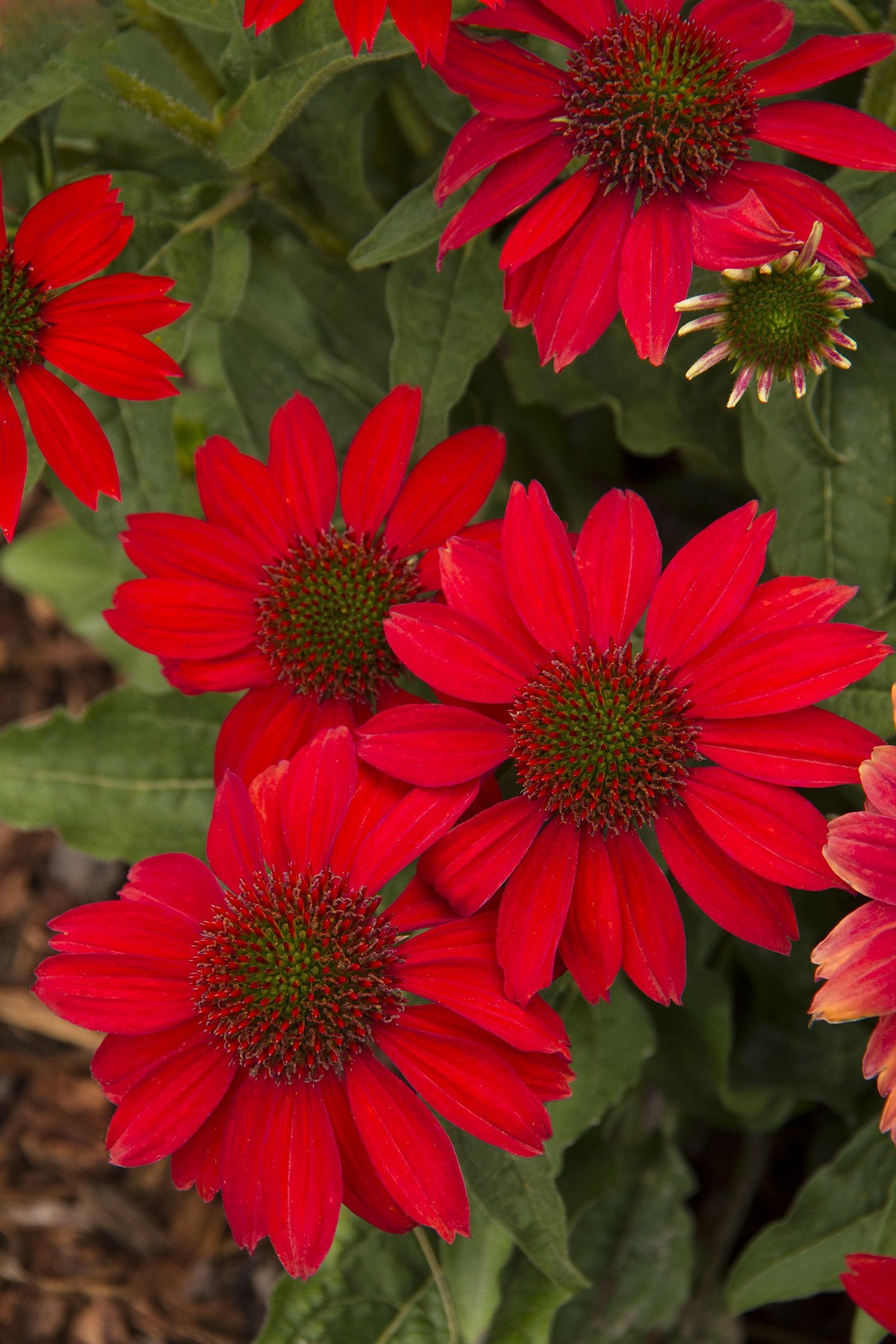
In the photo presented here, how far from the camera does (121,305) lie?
125 cm

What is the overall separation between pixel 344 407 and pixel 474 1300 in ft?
3.89

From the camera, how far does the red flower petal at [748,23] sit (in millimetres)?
1183

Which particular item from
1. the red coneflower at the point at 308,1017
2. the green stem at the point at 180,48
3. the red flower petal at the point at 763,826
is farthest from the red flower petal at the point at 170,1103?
the green stem at the point at 180,48

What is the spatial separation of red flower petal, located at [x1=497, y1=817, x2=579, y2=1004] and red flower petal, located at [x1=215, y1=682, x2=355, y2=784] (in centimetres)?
25

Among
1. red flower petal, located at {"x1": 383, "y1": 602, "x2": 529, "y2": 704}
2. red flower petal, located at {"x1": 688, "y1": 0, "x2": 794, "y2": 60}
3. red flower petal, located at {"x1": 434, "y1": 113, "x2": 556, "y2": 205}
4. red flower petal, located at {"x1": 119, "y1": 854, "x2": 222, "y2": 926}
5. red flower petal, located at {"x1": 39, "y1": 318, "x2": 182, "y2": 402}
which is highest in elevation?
red flower petal, located at {"x1": 688, "y1": 0, "x2": 794, "y2": 60}

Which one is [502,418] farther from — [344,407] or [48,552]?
[48,552]

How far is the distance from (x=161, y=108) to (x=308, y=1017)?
1007 millimetres

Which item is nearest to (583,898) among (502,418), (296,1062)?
(296,1062)

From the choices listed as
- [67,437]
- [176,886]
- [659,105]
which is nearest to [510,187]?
[659,105]

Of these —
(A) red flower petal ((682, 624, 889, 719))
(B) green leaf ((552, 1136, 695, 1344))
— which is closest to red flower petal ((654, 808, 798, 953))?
(A) red flower petal ((682, 624, 889, 719))

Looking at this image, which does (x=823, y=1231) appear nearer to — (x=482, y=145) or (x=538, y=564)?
(x=538, y=564)

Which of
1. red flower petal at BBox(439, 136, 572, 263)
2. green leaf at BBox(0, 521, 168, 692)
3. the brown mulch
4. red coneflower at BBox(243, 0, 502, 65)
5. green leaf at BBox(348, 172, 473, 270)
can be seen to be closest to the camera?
red coneflower at BBox(243, 0, 502, 65)

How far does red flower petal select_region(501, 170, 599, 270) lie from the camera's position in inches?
46.2

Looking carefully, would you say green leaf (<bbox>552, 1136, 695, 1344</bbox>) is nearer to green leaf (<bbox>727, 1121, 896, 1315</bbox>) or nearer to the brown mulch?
green leaf (<bbox>727, 1121, 896, 1315</bbox>)
